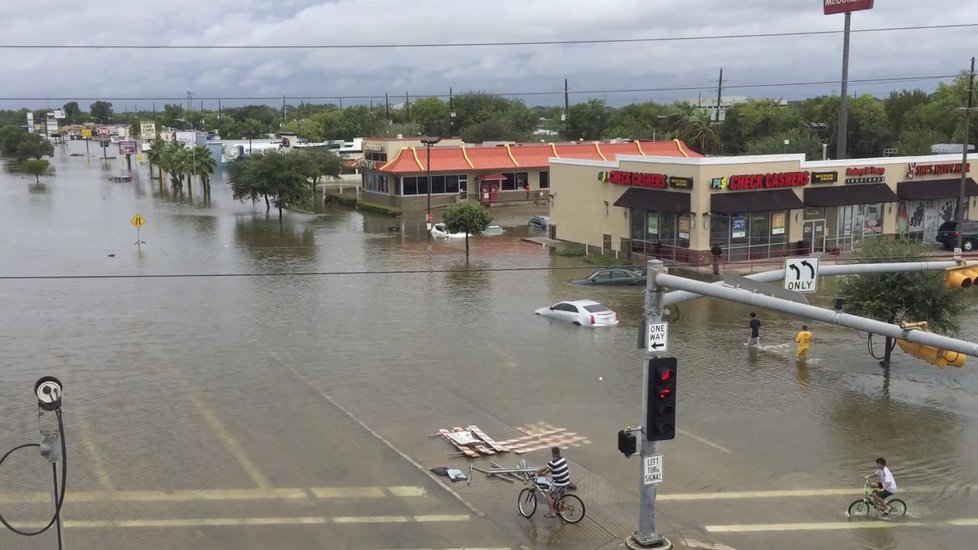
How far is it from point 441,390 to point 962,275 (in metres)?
13.4

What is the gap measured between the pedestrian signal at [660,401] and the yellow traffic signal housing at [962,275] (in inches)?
171

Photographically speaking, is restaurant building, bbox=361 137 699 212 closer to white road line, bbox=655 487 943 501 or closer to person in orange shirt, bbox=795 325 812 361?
person in orange shirt, bbox=795 325 812 361

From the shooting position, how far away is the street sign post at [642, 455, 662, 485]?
1443cm

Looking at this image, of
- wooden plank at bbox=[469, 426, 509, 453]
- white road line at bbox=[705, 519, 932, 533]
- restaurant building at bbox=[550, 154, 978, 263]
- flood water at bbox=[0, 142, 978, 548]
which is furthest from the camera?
restaurant building at bbox=[550, 154, 978, 263]

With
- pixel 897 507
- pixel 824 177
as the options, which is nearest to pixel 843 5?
pixel 824 177

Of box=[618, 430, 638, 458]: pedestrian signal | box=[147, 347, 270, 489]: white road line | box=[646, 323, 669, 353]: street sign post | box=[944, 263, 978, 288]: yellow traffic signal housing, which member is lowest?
box=[147, 347, 270, 489]: white road line

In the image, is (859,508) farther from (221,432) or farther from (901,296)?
(221,432)

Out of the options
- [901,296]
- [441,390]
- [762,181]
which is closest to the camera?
[441,390]

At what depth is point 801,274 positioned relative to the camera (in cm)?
1395

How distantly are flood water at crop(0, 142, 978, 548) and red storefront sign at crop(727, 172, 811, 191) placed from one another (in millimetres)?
6558

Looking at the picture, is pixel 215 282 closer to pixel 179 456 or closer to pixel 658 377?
pixel 179 456

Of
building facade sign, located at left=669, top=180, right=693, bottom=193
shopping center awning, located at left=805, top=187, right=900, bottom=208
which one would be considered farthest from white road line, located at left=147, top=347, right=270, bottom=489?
shopping center awning, located at left=805, top=187, right=900, bottom=208

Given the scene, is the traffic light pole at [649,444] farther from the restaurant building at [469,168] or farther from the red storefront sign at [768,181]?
the restaurant building at [469,168]

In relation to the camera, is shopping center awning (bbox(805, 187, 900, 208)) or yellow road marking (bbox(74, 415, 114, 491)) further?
shopping center awning (bbox(805, 187, 900, 208))
